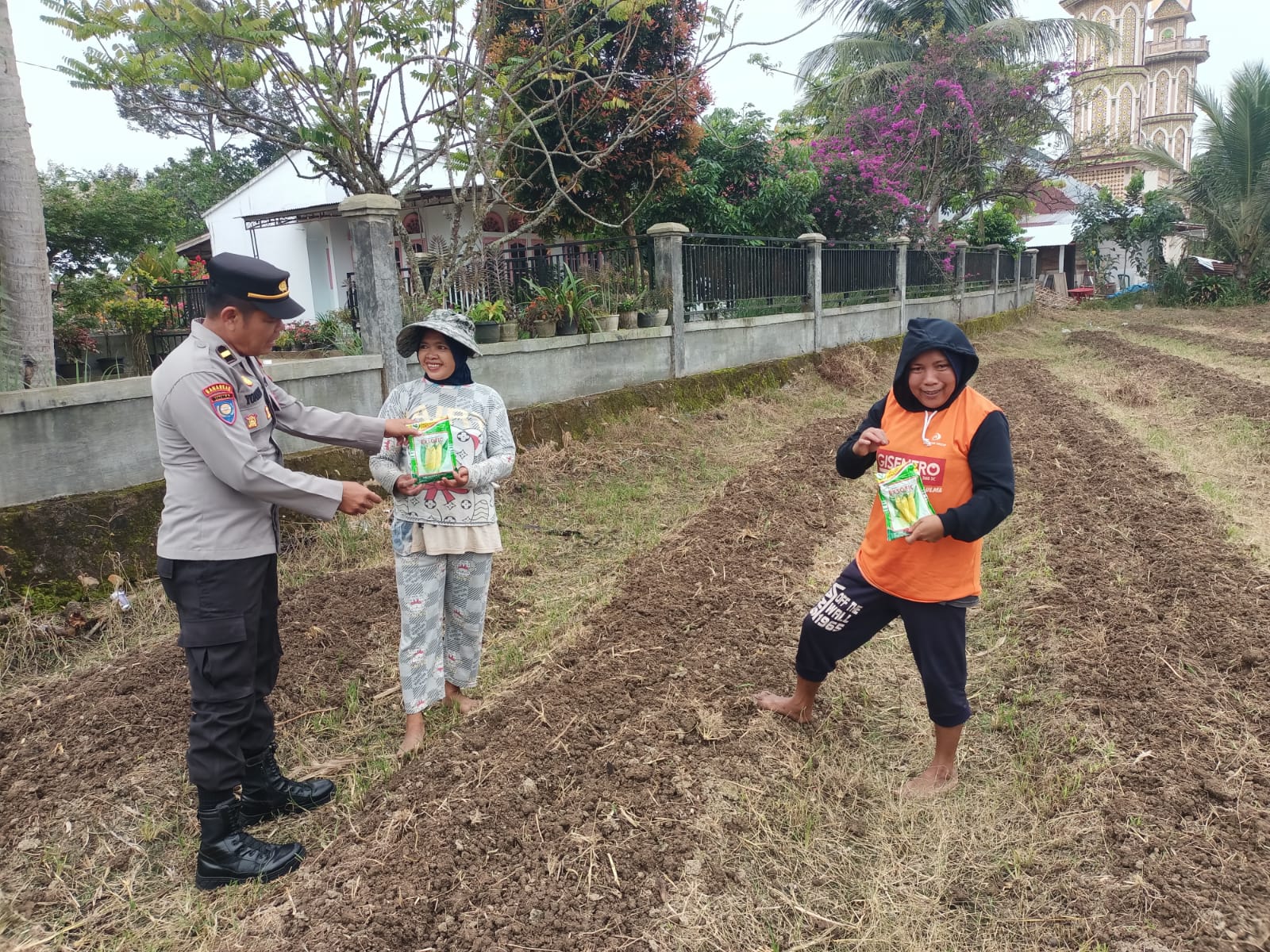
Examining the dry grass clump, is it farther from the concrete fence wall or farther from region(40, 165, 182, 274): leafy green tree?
region(40, 165, 182, 274): leafy green tree

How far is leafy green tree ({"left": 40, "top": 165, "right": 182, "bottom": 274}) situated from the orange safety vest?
17183 millimetres

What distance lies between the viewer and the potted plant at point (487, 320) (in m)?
7.77

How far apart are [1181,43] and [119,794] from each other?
64.2 m

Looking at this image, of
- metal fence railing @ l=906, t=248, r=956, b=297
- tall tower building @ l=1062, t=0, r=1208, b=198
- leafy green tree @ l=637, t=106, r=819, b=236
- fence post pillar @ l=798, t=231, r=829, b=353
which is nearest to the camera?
leafy green tree @ l=637, t=106, r=819, b=236

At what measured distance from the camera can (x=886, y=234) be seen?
16969mm

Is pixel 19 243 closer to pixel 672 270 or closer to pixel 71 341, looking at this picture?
pixel 71 341

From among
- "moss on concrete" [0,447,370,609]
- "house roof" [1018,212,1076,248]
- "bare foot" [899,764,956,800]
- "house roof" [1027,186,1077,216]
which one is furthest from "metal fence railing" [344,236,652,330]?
"house roof" [1027,186,1077,216]

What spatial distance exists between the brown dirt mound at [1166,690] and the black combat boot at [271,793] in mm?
2464

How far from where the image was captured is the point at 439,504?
3.17 m

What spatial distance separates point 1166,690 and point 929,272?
16.5m

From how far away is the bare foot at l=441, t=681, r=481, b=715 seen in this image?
3.59m

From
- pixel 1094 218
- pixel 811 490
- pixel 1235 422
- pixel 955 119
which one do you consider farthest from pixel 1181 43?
pixel 811 490

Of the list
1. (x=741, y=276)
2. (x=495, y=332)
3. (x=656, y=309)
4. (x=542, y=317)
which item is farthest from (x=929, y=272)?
(x=495, y=332)

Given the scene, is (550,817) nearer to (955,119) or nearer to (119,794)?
(119,794)
